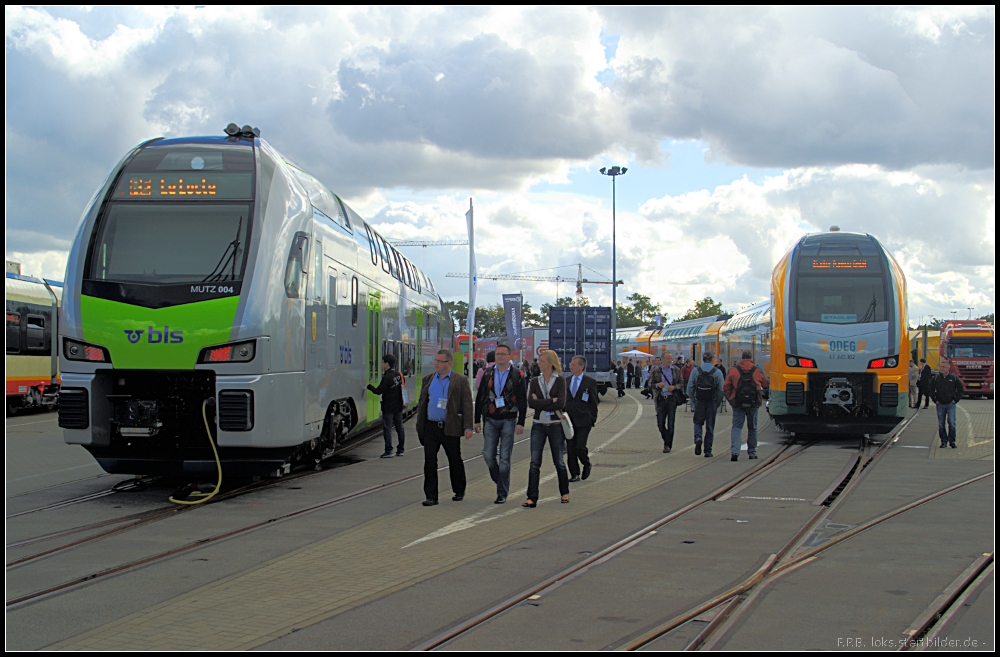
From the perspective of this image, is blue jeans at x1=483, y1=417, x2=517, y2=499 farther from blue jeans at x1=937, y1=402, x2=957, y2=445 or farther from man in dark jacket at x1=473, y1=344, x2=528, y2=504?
blue jeans at x1=937, y1=402, x2=957, y2=445

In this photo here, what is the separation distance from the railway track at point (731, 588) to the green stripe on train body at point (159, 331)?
197 inches

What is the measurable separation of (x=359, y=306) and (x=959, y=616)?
10.9 m

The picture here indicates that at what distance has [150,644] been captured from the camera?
5410mm

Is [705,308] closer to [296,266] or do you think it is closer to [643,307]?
[643,307]

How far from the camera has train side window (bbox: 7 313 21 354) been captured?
2580 cm

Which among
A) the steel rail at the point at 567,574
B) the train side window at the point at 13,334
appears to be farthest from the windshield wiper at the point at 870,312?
the train side window at the point at 13,334

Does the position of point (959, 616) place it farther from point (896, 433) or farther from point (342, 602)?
point (896, 433)

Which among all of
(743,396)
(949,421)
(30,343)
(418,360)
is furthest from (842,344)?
(30,343)

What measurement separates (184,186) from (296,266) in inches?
61.6

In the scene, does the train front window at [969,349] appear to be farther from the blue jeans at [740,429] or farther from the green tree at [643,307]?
the green tree at [643,307]

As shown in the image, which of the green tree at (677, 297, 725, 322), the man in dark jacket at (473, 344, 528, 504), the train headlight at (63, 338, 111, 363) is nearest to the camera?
the train headlight at (63, 338, 111, 363)

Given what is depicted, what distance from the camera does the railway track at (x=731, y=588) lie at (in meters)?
5.61

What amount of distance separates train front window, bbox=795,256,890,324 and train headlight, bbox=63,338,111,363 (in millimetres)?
12751

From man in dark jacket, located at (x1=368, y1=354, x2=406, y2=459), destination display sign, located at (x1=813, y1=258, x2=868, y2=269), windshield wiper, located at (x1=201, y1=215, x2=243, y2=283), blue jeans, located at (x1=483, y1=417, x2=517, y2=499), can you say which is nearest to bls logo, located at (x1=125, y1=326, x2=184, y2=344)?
windshield wiper, located at (x1=201, y1=215, x2=243, y2=283)
